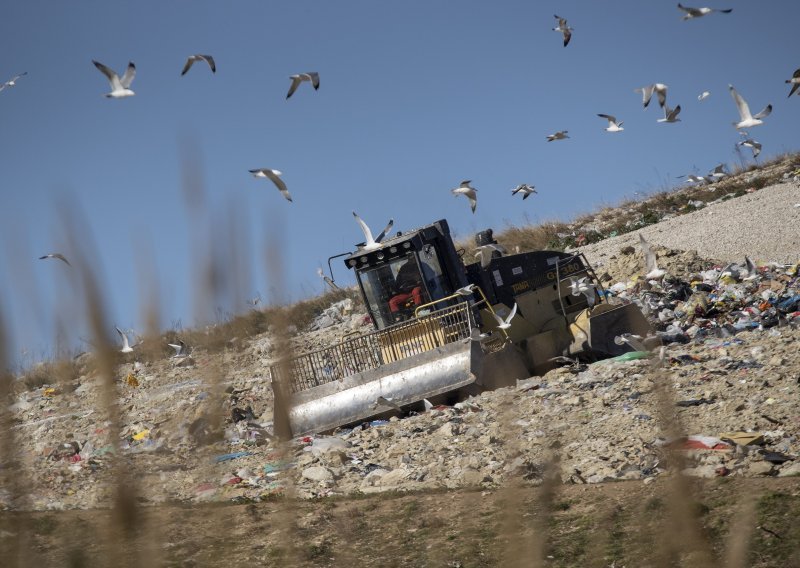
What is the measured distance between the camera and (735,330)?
13.5 meters

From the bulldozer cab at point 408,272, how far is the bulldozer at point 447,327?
0.01 meters

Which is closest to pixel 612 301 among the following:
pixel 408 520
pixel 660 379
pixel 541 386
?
pixel 541 386

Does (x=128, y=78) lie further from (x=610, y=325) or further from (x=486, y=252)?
(x=610, y=325)

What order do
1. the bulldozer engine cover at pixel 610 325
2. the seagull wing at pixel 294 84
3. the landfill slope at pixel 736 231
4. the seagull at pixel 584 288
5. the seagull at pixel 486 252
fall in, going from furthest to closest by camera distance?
1. the landfill slope at pixel 736 231
2. the bulldozer engine cover at pixel 610 325
3. the seagull at pixel 584 288
4. the seagull at pixel 486 252
5. the seagull wing at pixel 294 84

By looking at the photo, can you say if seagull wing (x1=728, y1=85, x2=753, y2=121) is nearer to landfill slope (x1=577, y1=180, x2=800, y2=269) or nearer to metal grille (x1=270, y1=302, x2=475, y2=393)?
metal grille (x1=270, y1=302, x2=475, y2=393)

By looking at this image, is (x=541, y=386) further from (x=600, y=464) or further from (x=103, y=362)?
(x=103, y=362)

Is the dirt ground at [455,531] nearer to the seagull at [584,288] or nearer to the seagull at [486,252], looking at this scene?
the seagull at [486,252]

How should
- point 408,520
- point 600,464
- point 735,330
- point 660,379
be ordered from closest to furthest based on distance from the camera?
1. point 660,379
2. point 408,520
3. point 600,464
4. point 735,330

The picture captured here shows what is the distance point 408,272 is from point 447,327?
3.63 feet

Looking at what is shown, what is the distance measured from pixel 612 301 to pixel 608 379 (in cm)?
498

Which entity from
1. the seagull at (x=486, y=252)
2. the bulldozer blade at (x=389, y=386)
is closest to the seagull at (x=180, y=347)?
the bulldozer blade at (x=389, y=386)

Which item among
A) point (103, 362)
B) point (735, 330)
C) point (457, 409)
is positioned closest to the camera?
point (103, 362)

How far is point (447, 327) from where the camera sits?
38.8ft

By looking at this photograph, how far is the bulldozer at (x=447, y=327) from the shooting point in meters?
11.3
